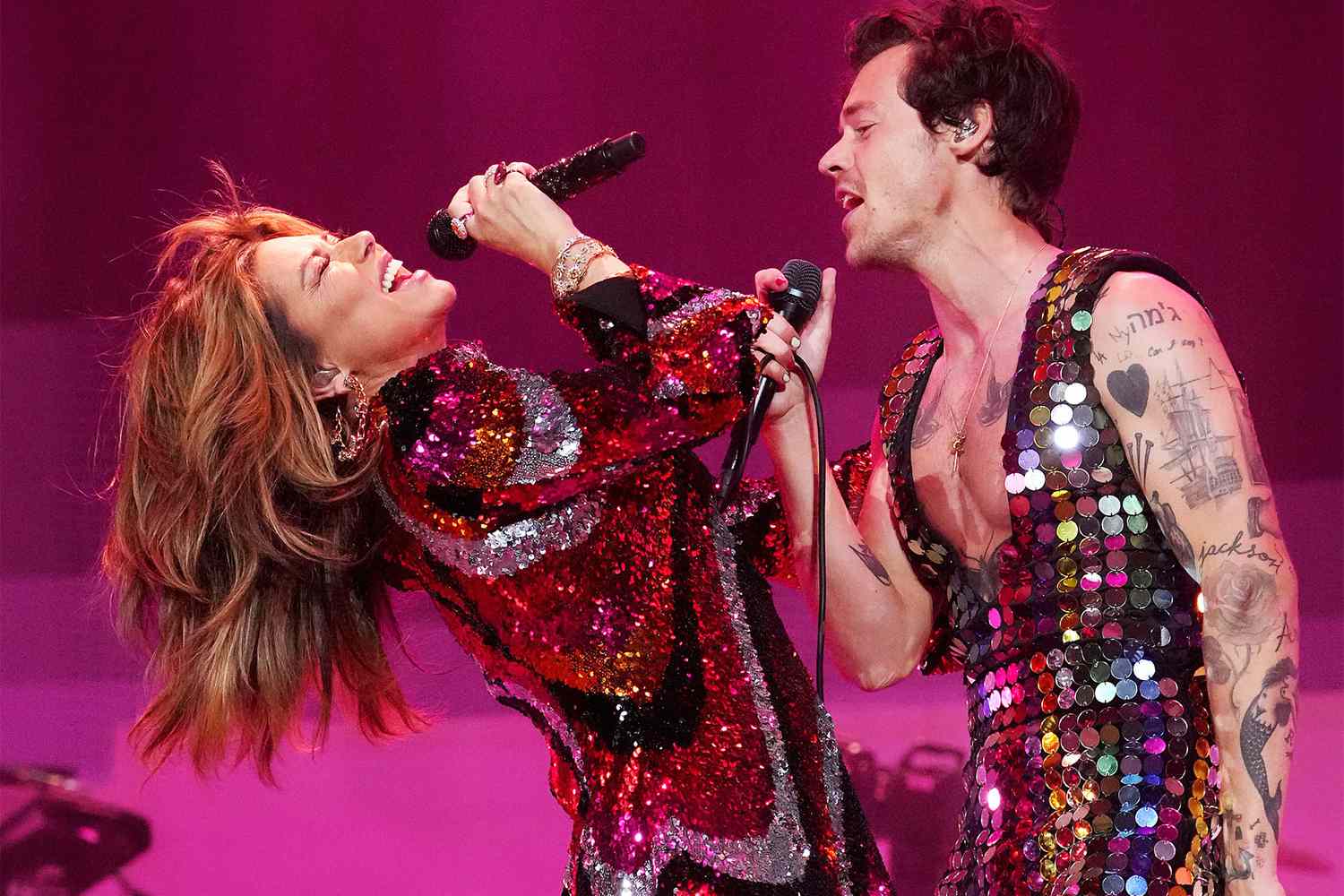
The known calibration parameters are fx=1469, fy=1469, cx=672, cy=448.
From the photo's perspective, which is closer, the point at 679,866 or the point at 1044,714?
the point at 679,866

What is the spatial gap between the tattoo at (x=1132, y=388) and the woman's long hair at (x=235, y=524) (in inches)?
29.7

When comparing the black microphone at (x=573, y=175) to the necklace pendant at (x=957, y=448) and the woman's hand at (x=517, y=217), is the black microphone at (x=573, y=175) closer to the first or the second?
the woman's hand at (x=517, y=217)

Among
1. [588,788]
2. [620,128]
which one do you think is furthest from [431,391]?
[620,128]

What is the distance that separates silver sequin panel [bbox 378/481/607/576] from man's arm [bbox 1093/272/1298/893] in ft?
1.76

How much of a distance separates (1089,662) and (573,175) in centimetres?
72

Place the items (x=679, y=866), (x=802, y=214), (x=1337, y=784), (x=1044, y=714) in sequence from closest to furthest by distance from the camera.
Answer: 1. (x=679, y=866)
2. (x=1044, y=714)
3. (x=1337, y=784)
4. (x=802, y=214)

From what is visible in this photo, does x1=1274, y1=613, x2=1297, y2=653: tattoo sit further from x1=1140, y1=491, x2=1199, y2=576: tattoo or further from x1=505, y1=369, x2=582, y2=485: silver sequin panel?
x1=505, y1=369, x2=582, y2=485: silver sequin panel

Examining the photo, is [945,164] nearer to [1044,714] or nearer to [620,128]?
[1044,714]

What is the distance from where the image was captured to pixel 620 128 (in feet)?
8.52

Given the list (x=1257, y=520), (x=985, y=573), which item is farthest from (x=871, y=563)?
(x=1257, y=520)

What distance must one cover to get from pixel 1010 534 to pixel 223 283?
2.95 ft

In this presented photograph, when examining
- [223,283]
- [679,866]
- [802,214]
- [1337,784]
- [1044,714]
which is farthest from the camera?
[802,214]

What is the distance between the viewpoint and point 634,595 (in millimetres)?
1461

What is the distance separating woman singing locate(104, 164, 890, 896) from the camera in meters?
1.41
